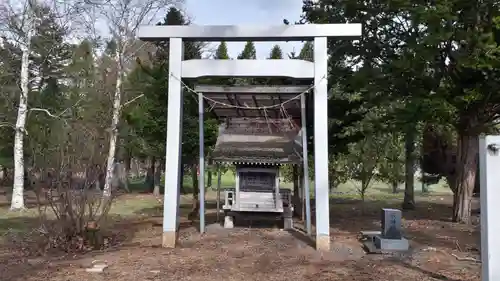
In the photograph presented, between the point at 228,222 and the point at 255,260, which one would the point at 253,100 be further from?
the point at 255,260

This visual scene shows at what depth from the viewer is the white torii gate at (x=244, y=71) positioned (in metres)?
8.38

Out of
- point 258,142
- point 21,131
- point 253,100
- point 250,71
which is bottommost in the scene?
point 258,142

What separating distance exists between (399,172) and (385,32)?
8.17 meters

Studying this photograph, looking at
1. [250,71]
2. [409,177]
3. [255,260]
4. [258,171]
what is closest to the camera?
[255,260]

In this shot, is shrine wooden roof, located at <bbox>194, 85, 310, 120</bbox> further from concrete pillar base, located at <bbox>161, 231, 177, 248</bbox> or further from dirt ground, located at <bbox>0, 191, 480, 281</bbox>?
concrete pillar base, located at <bbox>161, 231, 177, 248</bbox>

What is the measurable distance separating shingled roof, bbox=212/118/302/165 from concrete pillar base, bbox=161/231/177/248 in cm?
241

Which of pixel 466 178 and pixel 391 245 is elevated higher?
pixel 466 178

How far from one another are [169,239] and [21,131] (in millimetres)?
10374

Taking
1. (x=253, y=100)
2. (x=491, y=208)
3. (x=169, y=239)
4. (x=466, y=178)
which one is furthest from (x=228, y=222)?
(x=491, y=208)

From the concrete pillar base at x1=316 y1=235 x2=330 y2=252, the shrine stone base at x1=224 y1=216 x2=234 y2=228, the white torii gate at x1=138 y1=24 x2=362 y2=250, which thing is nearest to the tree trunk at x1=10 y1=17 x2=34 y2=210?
the shrine stone base at x1=224 y1=216 x2=234 y2=228

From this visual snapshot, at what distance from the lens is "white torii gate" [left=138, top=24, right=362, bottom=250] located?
8.38 meters

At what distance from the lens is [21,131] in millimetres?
16344

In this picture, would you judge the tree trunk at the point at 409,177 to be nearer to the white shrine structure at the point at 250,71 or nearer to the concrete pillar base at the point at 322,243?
the white shrine structure at the point at 250,71

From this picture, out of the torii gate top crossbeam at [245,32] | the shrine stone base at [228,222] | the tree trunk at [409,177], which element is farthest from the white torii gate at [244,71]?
the tree trunk at [409,177]
